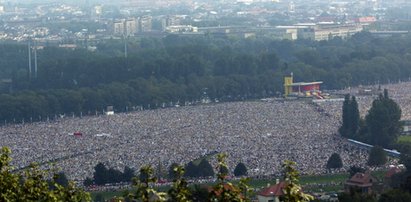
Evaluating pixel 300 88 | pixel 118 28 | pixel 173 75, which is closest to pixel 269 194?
pixel 300 88

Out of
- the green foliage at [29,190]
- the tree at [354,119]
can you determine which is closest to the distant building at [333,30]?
the tree at [354,119]

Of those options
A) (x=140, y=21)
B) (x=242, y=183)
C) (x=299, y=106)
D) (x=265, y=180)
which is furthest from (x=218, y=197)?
(x=140, y=21)

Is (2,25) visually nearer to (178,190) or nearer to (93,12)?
(93,12)

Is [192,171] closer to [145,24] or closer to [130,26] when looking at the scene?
[130,26]

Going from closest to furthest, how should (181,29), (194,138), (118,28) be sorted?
(194,138) → (181,29) → (118,28)

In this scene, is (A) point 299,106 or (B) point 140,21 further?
(B) point 140,21

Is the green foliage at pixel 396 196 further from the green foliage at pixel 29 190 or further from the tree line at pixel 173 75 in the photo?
the tree line at pixel 173 75

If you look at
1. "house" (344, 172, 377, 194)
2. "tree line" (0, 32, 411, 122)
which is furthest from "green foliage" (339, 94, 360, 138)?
"tree line" (0, 32, 411, 122)
